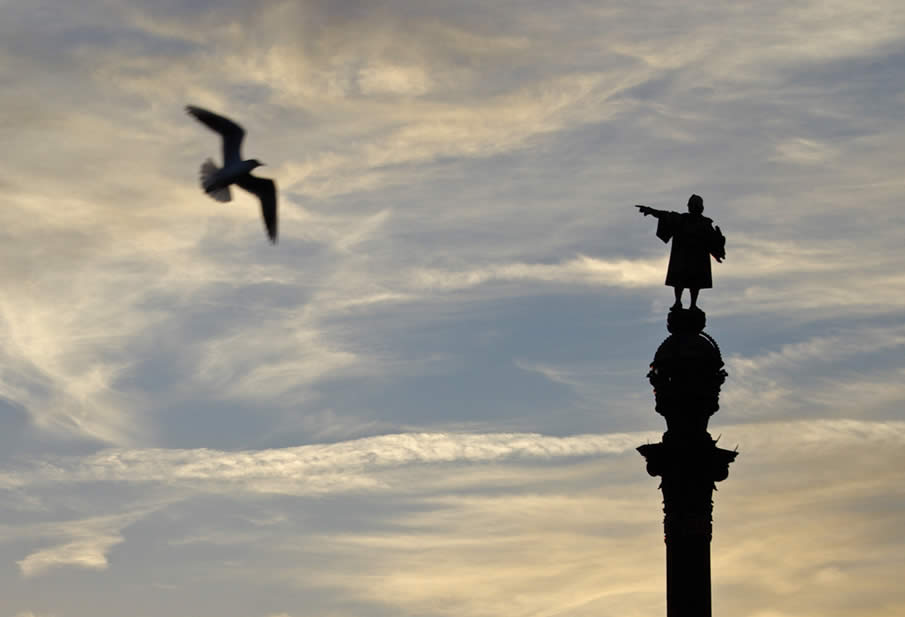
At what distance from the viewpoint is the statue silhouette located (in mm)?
52938

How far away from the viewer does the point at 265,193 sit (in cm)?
5847

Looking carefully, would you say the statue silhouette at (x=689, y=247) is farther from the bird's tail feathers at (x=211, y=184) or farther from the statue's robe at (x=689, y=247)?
the bird's tail feathers at (x=211, y=184)

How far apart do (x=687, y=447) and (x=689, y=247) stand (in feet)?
17.5

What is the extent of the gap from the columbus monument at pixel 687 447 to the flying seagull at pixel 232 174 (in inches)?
456

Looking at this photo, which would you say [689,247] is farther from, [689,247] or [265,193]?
[265,193]

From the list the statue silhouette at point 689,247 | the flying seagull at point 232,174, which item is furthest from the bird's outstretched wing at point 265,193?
the statue silhouette at point 689,247

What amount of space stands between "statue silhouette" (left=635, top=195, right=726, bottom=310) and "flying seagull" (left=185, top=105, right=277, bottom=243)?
1087 cm

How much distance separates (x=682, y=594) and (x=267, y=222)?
15.9 meters

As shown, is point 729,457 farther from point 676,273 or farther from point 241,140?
point 241,140

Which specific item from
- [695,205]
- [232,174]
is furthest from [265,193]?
[695,205]

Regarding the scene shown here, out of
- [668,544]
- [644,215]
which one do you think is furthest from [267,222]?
[668,544]

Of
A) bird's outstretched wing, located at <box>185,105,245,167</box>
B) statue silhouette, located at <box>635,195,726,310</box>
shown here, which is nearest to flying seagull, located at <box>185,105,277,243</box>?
bird's outstretched wing, located at <box>185,105,245,167</box>

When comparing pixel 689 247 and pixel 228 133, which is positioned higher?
pixel 228 133

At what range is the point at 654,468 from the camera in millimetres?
51594
